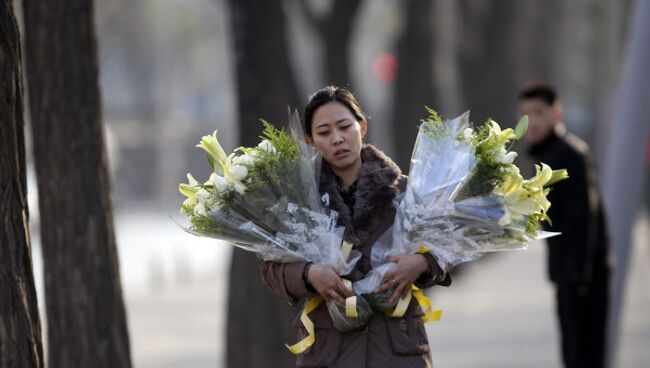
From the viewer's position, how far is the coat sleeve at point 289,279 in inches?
218

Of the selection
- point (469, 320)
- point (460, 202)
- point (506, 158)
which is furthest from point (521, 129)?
point (469, 320)

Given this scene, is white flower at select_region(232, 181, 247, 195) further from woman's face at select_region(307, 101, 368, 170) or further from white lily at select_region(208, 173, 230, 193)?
woman's face at select_region(307, 101, 368, 170)

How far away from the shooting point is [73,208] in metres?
8.00

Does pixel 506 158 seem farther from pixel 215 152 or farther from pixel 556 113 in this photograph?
pixel 556 113

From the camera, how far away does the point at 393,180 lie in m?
5.70

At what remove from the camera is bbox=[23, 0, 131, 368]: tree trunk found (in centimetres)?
796

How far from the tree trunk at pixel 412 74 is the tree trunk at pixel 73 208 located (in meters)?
13.7

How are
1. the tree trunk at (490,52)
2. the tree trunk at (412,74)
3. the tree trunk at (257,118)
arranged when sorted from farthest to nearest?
the tree trunk at (490,52) < the tree trunk at (412,74) < the tree trunk at (257,118)

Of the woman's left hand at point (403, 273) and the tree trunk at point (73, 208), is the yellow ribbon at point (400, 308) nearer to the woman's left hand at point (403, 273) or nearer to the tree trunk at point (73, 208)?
the woman's left hand at point (403, 273)

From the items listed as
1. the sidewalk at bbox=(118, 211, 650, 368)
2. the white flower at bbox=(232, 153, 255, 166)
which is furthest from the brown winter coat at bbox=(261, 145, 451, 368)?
the sidewalk at bbox=(118, 211, 650, 368)

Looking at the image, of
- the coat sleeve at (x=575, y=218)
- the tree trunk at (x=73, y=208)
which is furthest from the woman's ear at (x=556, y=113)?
the tree trunk at (x=73, y=208)

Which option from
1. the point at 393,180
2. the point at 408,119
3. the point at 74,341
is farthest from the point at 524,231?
the point at 408,119

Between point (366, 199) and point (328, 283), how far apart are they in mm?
358

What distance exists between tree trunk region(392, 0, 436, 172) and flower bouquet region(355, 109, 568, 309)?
15806 mm
